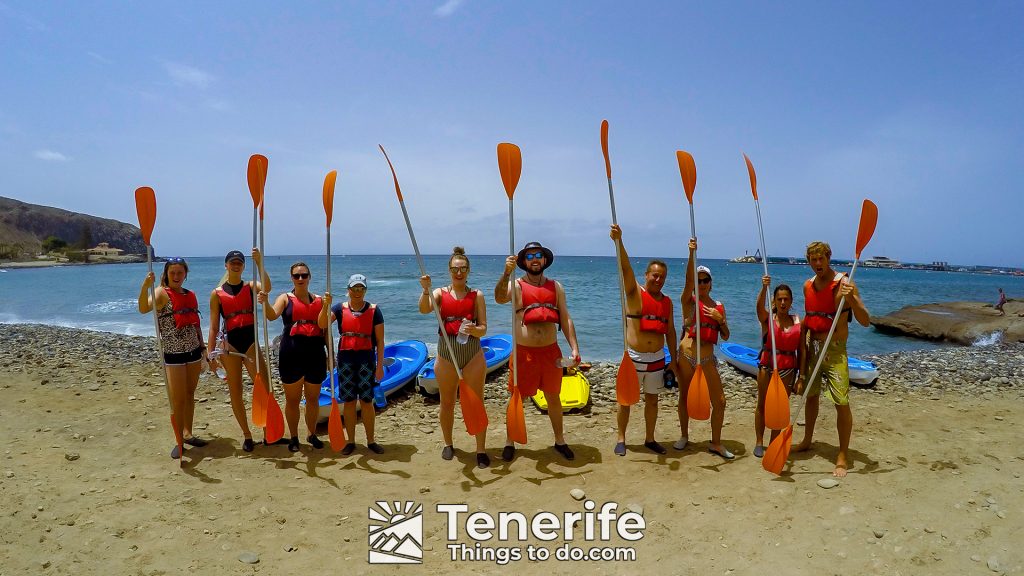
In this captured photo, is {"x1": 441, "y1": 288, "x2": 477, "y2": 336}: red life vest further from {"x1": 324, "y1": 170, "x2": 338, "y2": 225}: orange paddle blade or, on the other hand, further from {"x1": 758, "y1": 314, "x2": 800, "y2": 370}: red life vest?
{"x1": 758, "y1": 314, "x2": 800, "y2": 370}: red life vest

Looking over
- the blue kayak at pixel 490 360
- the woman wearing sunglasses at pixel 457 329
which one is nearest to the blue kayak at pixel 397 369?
A: the blue kayak at pixel 490 360

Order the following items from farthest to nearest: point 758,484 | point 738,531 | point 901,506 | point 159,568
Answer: point 758,484 < point 901,506 < point 738,531 < point 159,568

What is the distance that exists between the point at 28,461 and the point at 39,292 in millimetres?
34005

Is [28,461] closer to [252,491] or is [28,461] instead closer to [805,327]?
[252,491]

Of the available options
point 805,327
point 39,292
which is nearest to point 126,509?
point 805,327

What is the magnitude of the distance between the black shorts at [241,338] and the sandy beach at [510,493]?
1.12 m

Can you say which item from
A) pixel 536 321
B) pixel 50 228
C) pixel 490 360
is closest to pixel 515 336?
pixel 536 321

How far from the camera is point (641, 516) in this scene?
3652 mm

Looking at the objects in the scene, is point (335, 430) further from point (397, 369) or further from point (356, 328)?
point (397, 369)

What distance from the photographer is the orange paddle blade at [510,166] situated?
4836 millimetres

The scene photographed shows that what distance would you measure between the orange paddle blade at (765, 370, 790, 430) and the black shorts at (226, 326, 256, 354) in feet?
16.1

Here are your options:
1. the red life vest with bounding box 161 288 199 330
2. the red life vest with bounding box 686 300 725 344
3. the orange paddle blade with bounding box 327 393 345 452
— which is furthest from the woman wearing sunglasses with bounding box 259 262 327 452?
the red life vest with bounding box 686 300 725 344

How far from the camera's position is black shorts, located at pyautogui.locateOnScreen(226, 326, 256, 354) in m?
4.67

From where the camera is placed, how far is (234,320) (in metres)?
4.67
